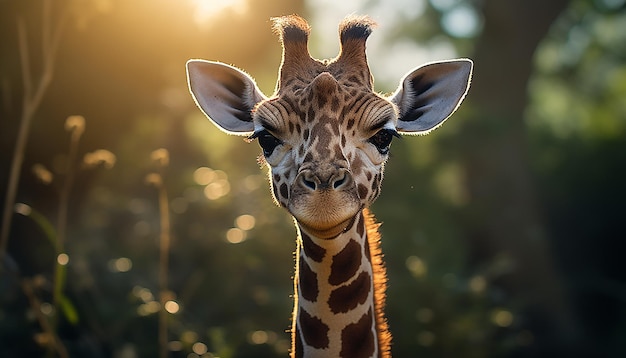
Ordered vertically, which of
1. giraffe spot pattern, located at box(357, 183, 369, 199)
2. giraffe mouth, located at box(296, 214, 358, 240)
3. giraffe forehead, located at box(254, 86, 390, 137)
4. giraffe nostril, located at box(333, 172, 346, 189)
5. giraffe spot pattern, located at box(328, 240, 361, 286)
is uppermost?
giraffe forehead, located at box(254, 86, 390, 137)

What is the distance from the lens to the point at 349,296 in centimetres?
479

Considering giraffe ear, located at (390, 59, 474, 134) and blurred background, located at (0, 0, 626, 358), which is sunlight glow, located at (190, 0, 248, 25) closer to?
blurred background, located at (0, 0, 626, 358)

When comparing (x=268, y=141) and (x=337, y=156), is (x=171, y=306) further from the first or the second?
(x=337, y=156)

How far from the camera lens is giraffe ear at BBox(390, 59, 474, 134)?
5.22 m

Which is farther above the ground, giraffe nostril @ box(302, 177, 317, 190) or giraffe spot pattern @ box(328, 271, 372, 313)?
giraffe nostril @ box(302, 177, 317, 190)

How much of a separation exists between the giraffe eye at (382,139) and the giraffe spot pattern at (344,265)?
481 millimetres

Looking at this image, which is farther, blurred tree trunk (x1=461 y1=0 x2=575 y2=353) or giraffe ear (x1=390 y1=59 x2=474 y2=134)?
blurred tree trunk (x1=461 y1=0 x2=575 y2=353)

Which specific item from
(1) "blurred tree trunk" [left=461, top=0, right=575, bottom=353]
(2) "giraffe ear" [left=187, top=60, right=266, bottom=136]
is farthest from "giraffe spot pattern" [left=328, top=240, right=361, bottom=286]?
(1) "blurred tree trunk" [left=461, top=0, right=575, bottom=353]

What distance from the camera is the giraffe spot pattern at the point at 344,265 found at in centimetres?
472

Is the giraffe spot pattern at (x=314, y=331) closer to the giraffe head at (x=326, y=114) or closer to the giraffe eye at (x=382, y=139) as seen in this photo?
the giraffe head at (x=326, y=114)

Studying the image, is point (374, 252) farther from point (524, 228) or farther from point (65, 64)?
point (524, 228)

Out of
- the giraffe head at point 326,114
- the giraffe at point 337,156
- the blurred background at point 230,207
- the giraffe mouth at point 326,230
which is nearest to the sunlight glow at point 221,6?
the blurred background at point 230,207

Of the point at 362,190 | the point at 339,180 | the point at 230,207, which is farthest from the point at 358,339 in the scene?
the point at 230,207

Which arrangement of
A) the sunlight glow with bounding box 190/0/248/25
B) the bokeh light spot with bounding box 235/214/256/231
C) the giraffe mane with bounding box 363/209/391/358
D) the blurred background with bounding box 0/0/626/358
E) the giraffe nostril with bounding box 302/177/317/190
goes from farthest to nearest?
the bokeh light spot with bounding box 235/214/256/231 → the blurred background with bounding box 0/0/626/358 → the sunlight glow with bounding box 190/0/248/25 → the giraffe mane with bounding box 363/209/391/358 → the giraffe nostril with bounding box 302/177/317/190
